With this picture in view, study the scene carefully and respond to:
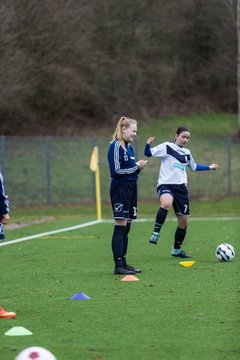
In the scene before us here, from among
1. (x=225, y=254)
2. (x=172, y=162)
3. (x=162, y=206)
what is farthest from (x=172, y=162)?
(x=225, y=254)

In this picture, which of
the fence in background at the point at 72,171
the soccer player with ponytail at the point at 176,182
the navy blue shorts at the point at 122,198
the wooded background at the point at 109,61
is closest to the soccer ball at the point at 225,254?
the soccer player with ponytail at the point at 176,182

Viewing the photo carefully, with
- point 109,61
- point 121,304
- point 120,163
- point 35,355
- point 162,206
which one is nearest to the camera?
point 35,355

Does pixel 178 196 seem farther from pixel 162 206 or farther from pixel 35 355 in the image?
pixel 35 355

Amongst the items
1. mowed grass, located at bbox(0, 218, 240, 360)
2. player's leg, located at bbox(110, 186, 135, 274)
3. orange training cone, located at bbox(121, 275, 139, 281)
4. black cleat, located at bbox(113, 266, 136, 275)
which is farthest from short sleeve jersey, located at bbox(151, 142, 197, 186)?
orange training cone, located at bbox(121, 275, 139, 281)

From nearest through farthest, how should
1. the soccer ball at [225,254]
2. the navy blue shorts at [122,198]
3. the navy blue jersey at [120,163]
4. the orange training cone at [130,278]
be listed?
the orange training cone at [130,278] < the navy blue jersey at [120,163] < the navy blue shorts at [122,198] < the soccer ball at [225,254]

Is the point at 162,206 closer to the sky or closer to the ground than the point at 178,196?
closer to the ground

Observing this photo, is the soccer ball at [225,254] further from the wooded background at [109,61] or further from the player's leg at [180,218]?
the wooded background at [109,61]

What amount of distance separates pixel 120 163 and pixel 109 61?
85.8ft

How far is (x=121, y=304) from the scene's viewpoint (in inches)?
340

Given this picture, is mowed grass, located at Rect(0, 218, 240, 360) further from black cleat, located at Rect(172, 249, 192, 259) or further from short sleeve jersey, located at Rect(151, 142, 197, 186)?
short sleeve jersey, located at Rect(151, 142, 197, 186)

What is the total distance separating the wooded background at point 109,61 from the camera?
2739 centimetres

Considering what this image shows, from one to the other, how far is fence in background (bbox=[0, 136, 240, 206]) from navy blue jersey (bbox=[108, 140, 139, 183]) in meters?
16.8

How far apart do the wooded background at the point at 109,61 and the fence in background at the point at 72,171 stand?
2096 mm

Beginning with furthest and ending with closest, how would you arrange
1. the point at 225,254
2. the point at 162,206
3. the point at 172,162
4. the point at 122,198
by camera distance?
1. the point at 172,162
2. the point at 162,206
3. the point at 225,254
4. the point at 122,198
